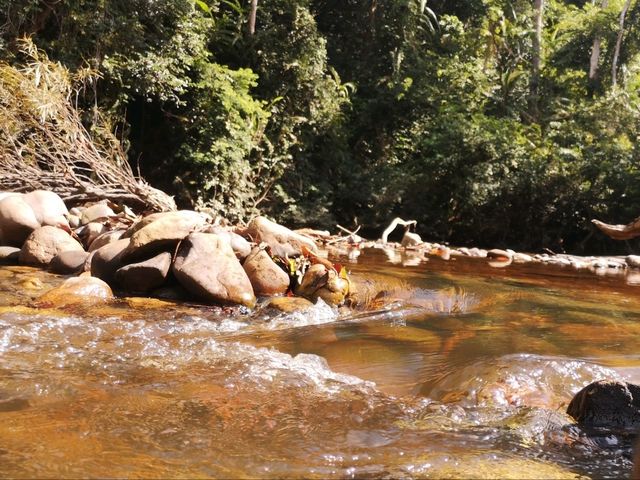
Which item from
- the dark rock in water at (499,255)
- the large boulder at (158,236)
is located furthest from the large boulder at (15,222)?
the dark rock in water at (499,255)

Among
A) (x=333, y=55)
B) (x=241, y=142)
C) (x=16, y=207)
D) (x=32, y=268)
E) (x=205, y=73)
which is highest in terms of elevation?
(x=333, y=55)

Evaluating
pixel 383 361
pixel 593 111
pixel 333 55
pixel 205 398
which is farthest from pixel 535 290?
pixel 333 55

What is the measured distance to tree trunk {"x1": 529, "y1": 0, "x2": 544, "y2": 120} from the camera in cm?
2022

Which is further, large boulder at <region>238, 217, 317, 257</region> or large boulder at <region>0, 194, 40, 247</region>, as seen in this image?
large boulder at <region>0, 194, 40, 247</region>

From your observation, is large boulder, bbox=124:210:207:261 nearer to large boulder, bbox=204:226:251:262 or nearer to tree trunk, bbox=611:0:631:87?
large boulder, bbox=204:226:251:262

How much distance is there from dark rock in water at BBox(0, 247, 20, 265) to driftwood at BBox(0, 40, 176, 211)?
260cm

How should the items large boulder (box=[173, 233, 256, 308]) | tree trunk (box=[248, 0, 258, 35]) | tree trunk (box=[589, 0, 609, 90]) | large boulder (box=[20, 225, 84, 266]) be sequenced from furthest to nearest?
tree trunk (box=[589, 0, 609, 90])
tree trunk (box=[248, 0, 258, 35])
large boulder (box=[20, 225, 84, 266])
large boulder (box=[173, 233, 256, 308])

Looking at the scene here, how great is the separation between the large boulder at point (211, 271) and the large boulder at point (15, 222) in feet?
10.1

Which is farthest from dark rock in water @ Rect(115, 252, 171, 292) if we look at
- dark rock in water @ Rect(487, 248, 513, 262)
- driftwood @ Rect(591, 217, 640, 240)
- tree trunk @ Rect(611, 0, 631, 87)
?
tree trunk @ Rect(611, 0, 631, 87)

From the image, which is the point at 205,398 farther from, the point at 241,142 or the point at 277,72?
the point at 277,72

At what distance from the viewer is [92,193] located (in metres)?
10.7

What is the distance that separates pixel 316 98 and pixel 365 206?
3.25 metres

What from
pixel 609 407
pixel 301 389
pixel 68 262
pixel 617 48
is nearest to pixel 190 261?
pixel 68 262

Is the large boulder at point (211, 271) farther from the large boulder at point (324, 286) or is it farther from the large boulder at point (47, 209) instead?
the large boulder at point (47, 209)
